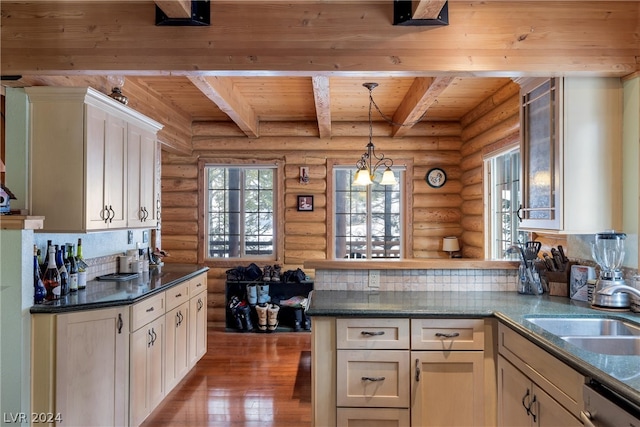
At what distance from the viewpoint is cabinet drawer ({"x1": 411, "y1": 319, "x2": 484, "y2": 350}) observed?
7.36ft

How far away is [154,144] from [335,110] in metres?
2.29

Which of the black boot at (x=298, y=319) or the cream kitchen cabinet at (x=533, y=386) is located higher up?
the cream kitchen cabinet at (x=533, y=386)

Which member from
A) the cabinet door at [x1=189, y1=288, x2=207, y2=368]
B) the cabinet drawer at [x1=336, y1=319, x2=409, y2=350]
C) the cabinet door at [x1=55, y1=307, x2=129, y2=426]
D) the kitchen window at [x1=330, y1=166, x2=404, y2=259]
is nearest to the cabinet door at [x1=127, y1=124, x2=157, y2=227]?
the cabinet door at [x1=189, y1=288, x2=207, y2=368]

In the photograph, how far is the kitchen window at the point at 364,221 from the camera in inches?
220

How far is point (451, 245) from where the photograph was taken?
5242 millimetres

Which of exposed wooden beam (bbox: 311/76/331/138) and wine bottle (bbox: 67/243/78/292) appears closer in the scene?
wine bottle (bbox: 67/243/78/292)

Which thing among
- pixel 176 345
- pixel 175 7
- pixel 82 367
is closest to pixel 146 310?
pixel 82 367

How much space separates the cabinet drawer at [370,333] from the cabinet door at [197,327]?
1944mm

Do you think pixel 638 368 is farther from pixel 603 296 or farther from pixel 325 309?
pixel 325 309

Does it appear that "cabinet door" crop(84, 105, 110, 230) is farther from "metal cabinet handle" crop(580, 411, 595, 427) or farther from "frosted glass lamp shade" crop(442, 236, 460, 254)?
"frosted glass lamp shade" crop(442, 236, 460, 254)

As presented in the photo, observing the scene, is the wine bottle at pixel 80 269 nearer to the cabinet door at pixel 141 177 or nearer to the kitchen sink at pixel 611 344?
the cabinet door at pixel 141 177

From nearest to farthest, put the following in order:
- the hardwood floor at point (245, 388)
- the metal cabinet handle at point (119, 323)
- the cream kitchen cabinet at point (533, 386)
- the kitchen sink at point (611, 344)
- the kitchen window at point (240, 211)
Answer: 1. the cream kitchen cabinet at point (533, 386)
2. the kitchen sink at point (611, 344)
3. the metal cabinet handle at point (119, 323)
4. the hardwood floor at point (245, 388)
5. the kitchen window at point (240, 211)

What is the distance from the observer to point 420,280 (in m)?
2.80

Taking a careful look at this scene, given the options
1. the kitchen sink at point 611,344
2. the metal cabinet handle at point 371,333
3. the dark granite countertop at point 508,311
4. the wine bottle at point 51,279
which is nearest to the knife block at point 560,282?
the dark granite countertop at point 508,311
